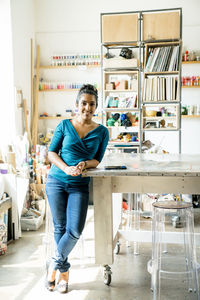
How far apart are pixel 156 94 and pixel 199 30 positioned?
8.10 feet

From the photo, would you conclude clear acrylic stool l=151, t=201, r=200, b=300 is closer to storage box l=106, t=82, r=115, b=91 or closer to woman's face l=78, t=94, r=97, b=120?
woman's face l=78, t=94, r=97, b=120

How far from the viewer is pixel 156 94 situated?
4.79 metres

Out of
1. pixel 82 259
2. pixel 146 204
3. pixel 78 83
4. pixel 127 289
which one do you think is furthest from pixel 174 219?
pixel 78 83

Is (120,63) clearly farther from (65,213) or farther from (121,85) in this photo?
(65,213)

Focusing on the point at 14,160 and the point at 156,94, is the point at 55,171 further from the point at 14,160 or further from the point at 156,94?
the point at 156,94

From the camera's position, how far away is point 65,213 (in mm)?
2756

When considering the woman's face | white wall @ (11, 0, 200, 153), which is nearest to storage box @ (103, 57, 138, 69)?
white wall @ (11, 0, 200, 153)

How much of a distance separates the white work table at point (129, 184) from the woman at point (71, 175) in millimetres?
115

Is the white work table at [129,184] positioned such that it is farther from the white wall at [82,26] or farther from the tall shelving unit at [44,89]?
the white wall at [82,26]

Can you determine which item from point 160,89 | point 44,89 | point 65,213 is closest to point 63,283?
point 65,213

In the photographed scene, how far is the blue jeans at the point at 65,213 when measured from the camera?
8.73 ft

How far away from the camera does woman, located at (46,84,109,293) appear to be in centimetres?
267

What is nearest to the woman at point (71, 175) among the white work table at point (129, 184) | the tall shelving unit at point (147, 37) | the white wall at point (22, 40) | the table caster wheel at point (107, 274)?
the white work table at point (129, 184)

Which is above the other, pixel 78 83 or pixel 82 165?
pixel 78 83
